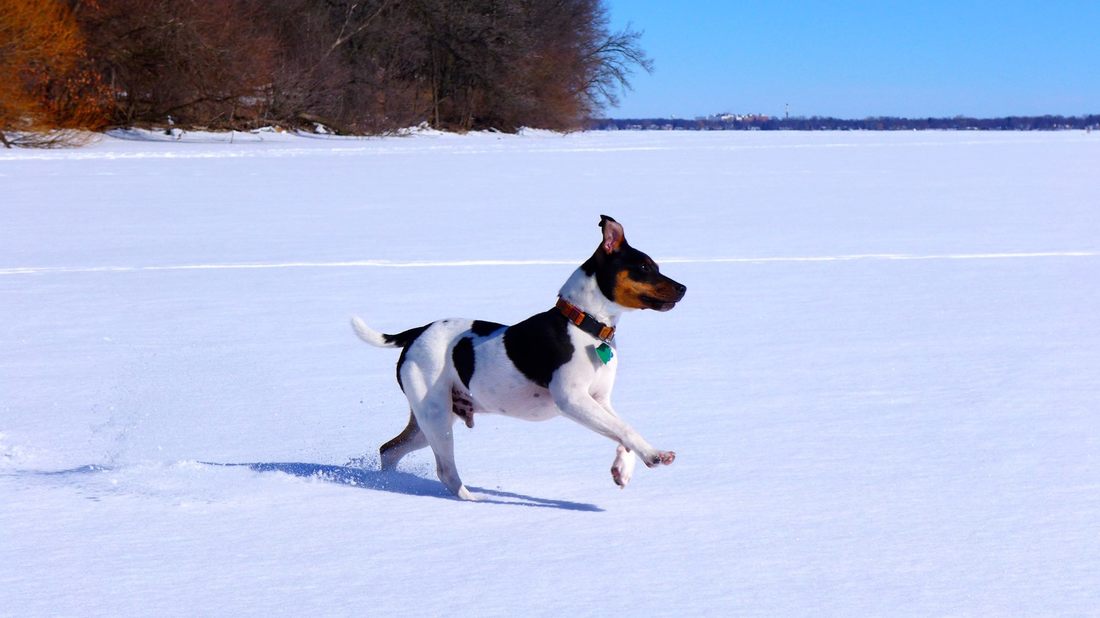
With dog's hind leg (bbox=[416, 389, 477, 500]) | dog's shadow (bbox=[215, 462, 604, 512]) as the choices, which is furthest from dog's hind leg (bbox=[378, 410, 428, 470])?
dog's hind leg (bbox=[416, 389, 477, 500])

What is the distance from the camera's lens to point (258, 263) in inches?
432

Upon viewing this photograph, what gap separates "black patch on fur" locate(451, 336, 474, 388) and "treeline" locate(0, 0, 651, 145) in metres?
27.7

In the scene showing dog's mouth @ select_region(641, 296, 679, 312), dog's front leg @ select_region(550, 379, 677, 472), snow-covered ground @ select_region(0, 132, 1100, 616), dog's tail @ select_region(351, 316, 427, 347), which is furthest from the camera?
dog's tail @ select_region(351, 316, 427, 347)

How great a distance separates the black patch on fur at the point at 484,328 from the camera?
4.07 metres

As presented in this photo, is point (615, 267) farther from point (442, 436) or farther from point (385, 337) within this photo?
point (385, 337)

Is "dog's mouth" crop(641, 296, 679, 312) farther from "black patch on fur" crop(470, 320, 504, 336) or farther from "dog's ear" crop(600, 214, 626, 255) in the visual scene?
"black patch on fur" crop(470, 320, 504, 336)

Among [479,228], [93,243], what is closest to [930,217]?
[479,228]

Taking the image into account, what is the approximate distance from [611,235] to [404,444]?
1.09 metres

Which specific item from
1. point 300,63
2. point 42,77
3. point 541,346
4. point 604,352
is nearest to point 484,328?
point 541,346

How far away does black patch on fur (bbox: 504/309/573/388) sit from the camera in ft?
12.5

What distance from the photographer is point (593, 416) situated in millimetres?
3734

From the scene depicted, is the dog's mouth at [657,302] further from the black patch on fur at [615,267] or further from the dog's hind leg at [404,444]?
the dog's hind leg at [404,444]

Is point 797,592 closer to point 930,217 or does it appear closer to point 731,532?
point 731,532

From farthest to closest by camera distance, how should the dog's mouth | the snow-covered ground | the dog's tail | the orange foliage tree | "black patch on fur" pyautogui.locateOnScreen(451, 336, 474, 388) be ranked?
the orange foliage tree, the dog's tail, "black patch on fur" pyautogui.locateOnScreen(451, 336, 474, 388), the dog's mouth, the snow-covered ground
